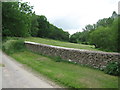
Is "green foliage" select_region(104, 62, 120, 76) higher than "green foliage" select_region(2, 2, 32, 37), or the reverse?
"green foliage" select_region(2, 2, 32, 37)

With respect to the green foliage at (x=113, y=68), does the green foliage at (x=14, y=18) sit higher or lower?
higher

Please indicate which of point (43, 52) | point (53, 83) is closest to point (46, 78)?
point (53, 83)

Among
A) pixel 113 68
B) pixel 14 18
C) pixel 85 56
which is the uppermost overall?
pixel 14 18

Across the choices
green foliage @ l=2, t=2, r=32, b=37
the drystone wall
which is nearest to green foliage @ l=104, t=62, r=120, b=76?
the drystone wall

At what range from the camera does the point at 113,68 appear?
6.05 m

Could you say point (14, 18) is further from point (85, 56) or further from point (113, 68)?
point (113, 68)

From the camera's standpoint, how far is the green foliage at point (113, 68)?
19.2ft

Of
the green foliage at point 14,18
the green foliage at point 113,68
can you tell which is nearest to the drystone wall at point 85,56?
the green foliage at point 113,68

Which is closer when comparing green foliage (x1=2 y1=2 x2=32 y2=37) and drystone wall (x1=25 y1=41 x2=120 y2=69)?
drystone wall (x1=25 y1=41 x2=120 y2=69)

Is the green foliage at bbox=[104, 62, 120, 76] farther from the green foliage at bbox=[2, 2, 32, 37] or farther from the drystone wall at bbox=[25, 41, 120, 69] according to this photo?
the green foliage at bbox=[2, 2, 32, 37]

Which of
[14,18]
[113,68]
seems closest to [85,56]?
[113,68]

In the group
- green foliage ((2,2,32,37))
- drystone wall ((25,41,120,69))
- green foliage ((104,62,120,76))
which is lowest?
green foliage ((104,62,120,76))

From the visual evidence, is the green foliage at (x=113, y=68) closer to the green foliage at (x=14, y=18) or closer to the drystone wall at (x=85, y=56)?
the drystone wall at (x=85, y=56)

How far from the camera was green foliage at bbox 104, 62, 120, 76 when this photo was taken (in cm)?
585
